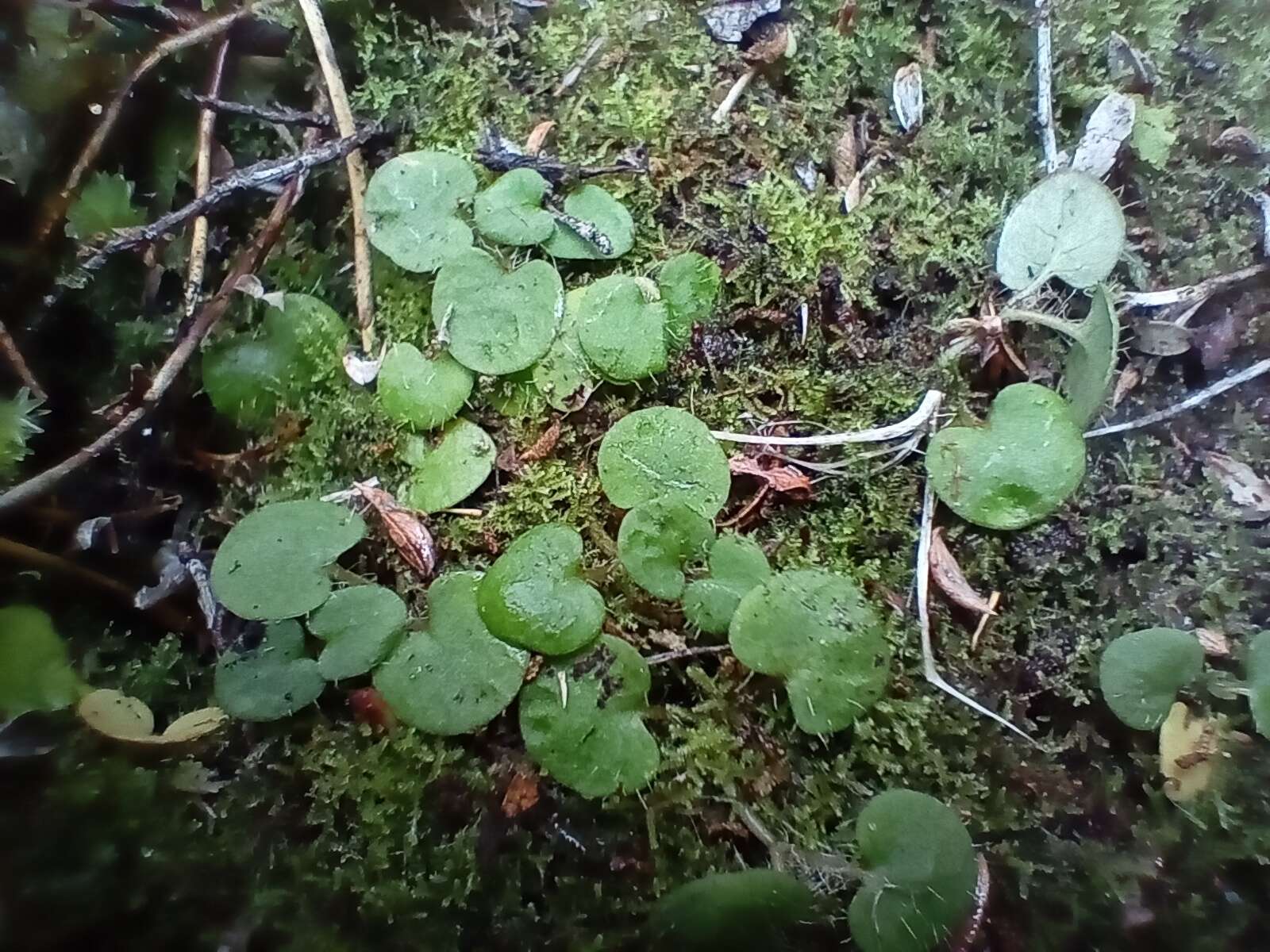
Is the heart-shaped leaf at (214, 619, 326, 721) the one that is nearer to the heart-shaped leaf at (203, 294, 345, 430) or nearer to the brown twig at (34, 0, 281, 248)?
the heart-shaped leaf at (203, 294, 345, 430)

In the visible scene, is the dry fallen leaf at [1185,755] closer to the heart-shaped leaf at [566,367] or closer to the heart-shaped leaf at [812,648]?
the heart-shaped leaf at [812,648]

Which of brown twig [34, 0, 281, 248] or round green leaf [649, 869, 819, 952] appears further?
brown twig [34, 0, 281, 248]

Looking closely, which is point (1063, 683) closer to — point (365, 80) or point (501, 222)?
point (501, 222)

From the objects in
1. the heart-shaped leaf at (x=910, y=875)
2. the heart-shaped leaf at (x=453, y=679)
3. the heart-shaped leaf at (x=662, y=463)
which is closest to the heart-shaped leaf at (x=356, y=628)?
the heart-shaped leaf at (x=453, y=679)

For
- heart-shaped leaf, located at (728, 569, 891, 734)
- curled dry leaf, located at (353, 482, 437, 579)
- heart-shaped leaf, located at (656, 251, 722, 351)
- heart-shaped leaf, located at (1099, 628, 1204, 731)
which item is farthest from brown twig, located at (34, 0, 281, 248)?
heart-shaped leaf, located at (1099, 628, 1204, 731)

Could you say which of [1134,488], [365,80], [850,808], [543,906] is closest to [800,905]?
[850,808]

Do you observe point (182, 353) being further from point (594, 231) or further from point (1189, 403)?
point (1189, 403)
